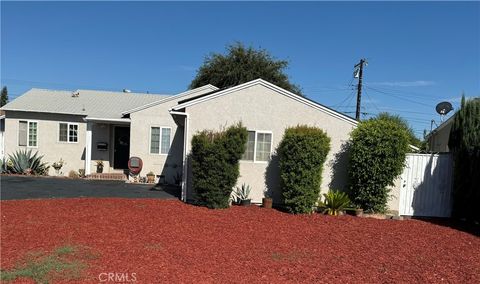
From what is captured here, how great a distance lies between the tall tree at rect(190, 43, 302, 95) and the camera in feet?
95.9

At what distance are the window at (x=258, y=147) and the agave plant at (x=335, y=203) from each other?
227 cm

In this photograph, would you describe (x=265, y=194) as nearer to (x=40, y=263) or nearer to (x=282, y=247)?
(x=282, y=247)

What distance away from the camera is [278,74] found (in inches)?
1200

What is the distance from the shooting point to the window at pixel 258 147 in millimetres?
11945

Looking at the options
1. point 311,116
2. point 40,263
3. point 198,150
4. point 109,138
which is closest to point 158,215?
point 198,150

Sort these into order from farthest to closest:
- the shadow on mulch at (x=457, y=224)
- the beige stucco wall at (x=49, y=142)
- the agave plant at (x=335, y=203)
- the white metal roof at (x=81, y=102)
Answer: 1. the white metal roof at (x=81, y=102)
2. the beige stucco wall at (x=49, y=142)
3. the agave plant at (x=335, y=203)
4. the shadow on mulch at (x=457, y=224)

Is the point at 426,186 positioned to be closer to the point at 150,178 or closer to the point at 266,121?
the point at 266,121

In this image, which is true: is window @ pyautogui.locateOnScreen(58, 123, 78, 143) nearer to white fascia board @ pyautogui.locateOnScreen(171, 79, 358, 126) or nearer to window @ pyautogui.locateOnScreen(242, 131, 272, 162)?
white fascia board @ pyautogui.locateOnScreen(171, 79, 358, 126)

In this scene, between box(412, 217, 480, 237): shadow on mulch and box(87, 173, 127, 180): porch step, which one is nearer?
box(412, 217, 480, 237): shadow on mulch

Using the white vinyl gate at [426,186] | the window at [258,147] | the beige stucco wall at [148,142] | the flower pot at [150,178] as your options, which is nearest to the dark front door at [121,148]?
the beige stucco wall at [148,142]

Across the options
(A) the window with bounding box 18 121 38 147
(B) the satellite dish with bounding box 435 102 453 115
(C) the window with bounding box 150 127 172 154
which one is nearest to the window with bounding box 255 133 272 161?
(C) the window with bounding box 150 127 172 154

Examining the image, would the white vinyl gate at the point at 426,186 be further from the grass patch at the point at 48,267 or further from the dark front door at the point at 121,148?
the dark front door at the point at 121,148

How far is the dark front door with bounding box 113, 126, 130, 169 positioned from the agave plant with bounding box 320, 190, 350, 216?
11.4 metres

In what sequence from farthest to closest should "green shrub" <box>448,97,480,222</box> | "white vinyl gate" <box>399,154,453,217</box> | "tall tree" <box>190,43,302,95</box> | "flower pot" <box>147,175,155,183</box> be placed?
1. "tall tree" <box>190,43,302,95</box>
2. "flower pot" <box>147,175,155,183</box>
3. "white vinyl gate" <box>399,154,453,217</box>
4. "green shrub" <box>448,97,480,222</box>
